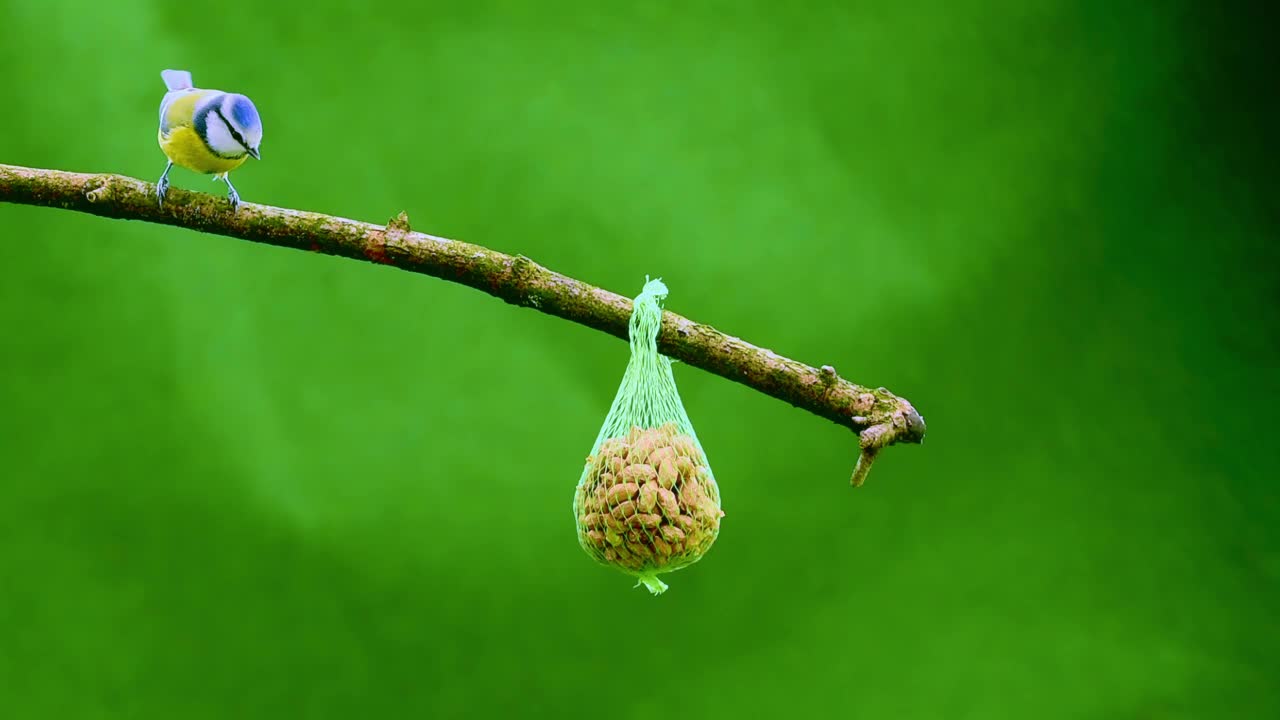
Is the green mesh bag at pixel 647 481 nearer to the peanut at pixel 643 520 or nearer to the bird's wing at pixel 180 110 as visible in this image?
the peanut at pixel 643 520

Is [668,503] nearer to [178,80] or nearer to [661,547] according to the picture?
[661,547]

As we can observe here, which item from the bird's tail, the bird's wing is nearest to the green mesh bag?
the bird's wing

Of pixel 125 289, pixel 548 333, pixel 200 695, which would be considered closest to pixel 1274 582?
pixel 548 333

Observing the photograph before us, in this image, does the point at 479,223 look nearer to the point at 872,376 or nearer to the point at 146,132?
the point at 146,132

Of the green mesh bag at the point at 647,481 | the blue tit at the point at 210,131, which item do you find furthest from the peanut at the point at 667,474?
the blue tit at the point at 210,131

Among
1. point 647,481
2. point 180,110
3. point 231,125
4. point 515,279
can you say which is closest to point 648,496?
point 647,481

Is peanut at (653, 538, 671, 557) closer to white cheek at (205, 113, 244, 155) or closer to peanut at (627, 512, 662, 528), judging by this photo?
peanut at (627, 512, 662, 528)
